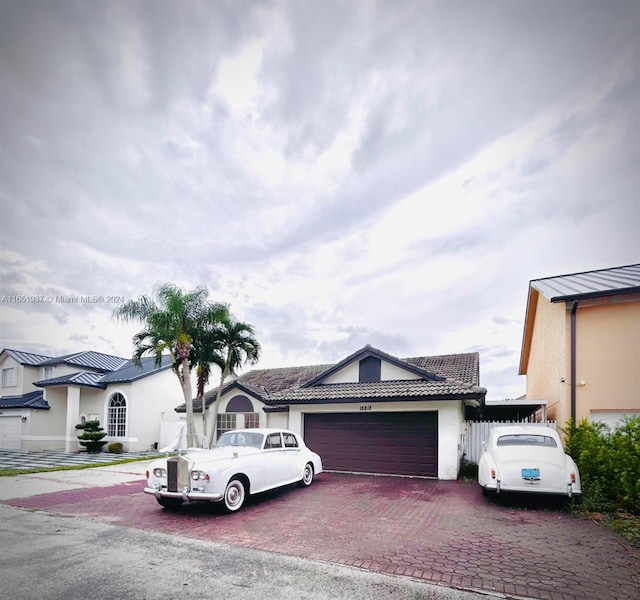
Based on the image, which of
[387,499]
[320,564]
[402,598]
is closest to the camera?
[402,598]

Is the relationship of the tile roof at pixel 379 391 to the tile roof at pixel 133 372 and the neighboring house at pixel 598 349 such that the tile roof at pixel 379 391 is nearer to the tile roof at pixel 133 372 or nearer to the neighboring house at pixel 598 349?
the neighboring house at pixel 598 349

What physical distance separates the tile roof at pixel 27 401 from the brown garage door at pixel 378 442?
16.9m

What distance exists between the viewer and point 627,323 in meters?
11.3

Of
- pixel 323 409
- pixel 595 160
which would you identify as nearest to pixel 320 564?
pixel 323 409

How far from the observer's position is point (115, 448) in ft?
73.4

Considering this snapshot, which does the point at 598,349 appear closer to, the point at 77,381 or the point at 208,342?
the point at 208,342

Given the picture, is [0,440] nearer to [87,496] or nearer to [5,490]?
[5,490]

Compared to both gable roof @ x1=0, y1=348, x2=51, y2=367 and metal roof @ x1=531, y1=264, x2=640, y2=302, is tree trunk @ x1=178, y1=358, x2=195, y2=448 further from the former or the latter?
gable roof @ x1=0, y1=348, x2=51, y2=367

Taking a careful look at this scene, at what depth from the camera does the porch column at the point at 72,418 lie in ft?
75.5

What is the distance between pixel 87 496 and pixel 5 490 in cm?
263

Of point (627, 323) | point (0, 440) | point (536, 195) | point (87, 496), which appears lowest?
point (0, 440)

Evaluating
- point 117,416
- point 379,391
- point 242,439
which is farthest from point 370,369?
point 117,416

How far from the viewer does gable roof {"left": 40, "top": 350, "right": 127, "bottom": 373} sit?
85.4 ft

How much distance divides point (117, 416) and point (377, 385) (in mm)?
15642
